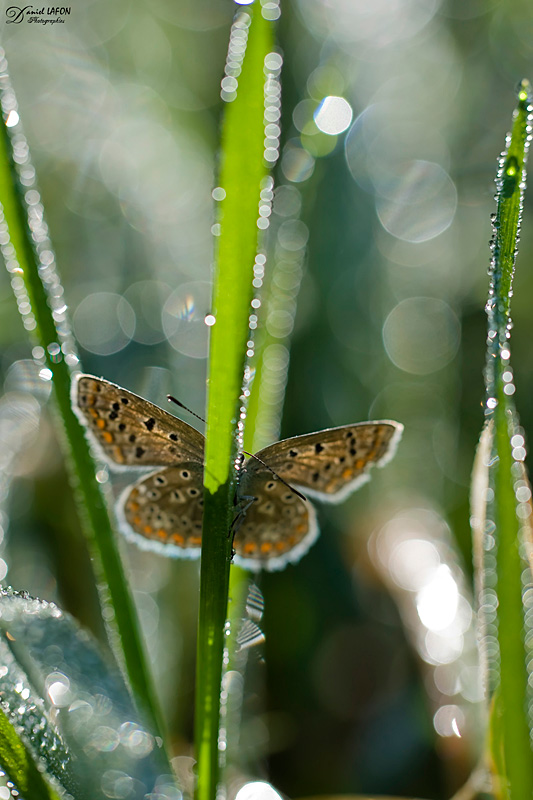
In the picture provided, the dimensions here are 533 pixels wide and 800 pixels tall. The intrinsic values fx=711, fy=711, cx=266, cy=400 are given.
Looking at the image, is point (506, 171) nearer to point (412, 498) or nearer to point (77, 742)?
point (77, 742)

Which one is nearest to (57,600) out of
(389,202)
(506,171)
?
(506,171)

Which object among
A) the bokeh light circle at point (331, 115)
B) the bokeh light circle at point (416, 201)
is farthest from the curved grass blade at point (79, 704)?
the bokeh light circle at point (416, 201)

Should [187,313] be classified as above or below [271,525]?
above

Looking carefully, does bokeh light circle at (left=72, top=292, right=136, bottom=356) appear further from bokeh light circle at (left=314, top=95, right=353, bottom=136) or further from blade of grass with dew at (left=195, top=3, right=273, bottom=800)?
blade of grass with dew at (left=195, top=3, right=273, bottom=800)

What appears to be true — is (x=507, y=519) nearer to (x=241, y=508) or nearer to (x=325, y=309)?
(x=241, y=508)

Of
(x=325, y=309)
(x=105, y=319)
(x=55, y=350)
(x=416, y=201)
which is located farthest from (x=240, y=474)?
(x=416, y=201)

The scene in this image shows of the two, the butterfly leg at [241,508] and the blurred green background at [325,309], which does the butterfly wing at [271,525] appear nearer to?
the butterfly leg at [241,508]

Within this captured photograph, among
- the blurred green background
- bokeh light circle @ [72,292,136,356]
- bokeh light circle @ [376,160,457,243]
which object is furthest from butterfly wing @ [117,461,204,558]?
bokeh light circle @ [376,160,457,243]
